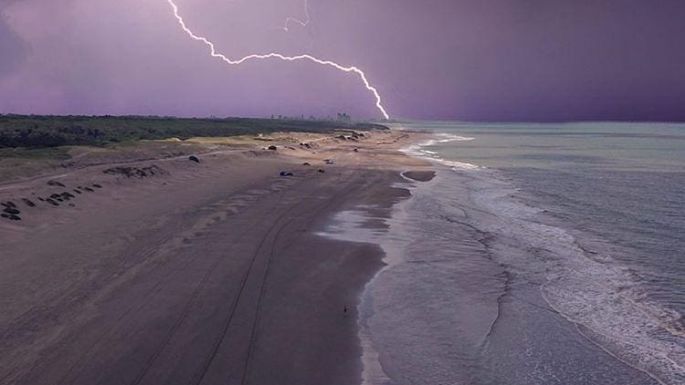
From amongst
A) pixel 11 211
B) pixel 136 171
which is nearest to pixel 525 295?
pixel 11 211

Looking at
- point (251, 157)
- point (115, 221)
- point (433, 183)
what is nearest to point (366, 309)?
point (115, 221)

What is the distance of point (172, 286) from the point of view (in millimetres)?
13242

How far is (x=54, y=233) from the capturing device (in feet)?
59.0

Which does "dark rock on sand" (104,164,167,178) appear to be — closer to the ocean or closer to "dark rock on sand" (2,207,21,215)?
"dark rock on sand" (2,207,21,215)

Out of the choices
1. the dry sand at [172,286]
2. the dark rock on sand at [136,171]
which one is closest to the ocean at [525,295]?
the dry sand at [172,286]

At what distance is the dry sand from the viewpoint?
914 centimetres

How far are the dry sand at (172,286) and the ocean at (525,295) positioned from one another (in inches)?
38.2

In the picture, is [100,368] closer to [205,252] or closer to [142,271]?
[142,271]

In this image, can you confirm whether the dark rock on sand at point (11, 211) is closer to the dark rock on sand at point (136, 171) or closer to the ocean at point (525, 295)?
the ocean at point (525, 295)

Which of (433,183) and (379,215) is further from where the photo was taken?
(433,183)

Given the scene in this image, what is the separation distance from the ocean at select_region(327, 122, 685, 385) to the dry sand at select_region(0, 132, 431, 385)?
97cm

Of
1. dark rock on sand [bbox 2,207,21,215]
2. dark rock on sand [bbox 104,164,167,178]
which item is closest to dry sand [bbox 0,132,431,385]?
dark rock on sand [bbox 2,207,21,215]

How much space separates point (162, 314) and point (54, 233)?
853 cm

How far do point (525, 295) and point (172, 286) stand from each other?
26.7 feet
